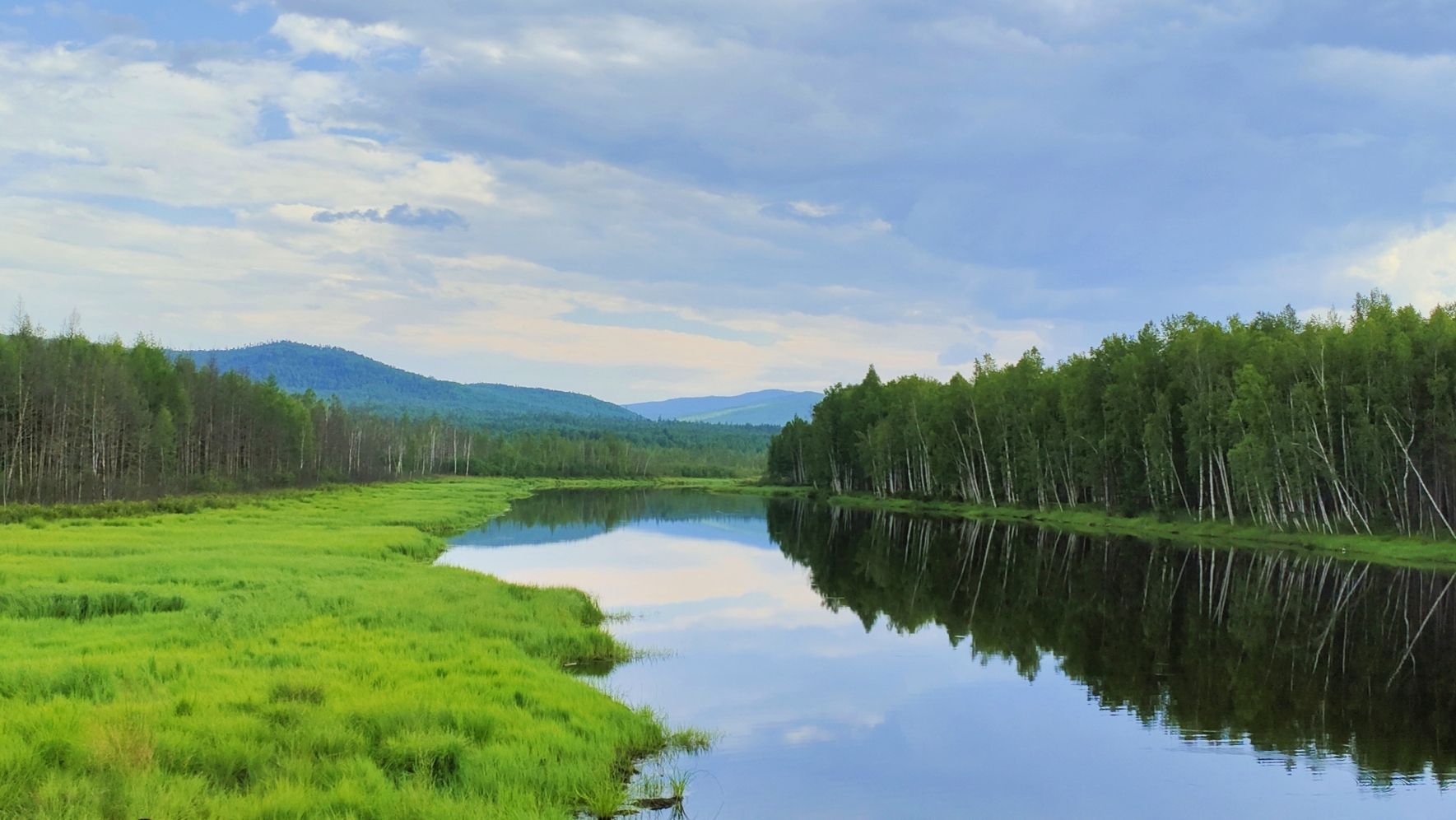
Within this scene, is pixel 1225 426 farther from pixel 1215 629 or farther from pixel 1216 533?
pixel 1215 629

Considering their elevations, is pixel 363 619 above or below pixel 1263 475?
below

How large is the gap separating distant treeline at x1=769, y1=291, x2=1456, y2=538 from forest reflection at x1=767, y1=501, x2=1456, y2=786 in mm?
7281

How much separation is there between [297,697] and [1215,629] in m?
22.8

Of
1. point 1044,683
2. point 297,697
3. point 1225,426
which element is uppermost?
point 1225,426

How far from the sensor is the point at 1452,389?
45281mm

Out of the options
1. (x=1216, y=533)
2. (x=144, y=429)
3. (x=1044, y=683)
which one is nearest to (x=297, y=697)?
(x=1044, y=683)

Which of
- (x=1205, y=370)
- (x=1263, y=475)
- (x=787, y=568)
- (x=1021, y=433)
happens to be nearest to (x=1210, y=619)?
(x=787, y=568)

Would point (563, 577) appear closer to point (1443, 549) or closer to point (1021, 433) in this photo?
point (1443, 549)

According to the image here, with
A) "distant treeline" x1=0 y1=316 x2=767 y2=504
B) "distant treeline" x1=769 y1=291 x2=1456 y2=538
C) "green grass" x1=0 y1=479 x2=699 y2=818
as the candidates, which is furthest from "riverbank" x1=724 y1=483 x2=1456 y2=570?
"distant treeline" x1=0 y1=316 x2=767 y2=504

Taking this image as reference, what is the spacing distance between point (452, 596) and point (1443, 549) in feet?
138

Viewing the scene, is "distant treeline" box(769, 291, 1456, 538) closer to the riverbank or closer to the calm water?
the riverbank

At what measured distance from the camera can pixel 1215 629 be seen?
2580 centimetres

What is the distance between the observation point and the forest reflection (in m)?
16.5

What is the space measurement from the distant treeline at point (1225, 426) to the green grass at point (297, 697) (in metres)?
41.7
